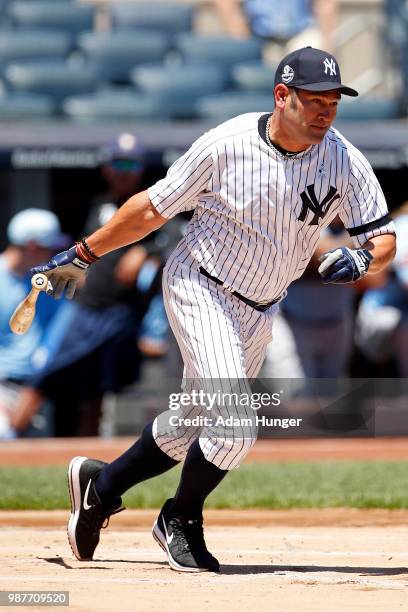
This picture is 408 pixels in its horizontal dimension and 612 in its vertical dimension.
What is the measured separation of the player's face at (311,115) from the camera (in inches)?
170

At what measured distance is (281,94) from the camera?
14.5 feet

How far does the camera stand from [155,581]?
166 inches

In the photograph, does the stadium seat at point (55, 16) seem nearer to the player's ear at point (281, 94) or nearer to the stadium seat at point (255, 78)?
the stadium seat at point (255, 78)

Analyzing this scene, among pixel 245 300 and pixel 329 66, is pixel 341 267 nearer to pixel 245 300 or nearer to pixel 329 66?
pixel 245 300

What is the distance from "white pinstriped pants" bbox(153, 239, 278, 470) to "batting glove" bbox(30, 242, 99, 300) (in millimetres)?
302

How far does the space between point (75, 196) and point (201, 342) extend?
21.5ft

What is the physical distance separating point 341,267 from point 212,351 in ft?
1.73

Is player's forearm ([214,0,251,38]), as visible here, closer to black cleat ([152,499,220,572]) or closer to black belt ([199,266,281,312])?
black belt ([199,266,281,312])

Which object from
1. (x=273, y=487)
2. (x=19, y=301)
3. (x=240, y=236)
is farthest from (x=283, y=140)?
(x=19, y=301)

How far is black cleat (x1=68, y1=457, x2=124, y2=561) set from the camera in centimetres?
471

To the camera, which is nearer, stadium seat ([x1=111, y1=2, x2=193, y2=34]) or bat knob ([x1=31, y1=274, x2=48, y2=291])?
bat knob ([x1=31, y1=274, x2=48, y2=291])

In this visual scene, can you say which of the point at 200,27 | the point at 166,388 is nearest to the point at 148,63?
A: the point at 200,27

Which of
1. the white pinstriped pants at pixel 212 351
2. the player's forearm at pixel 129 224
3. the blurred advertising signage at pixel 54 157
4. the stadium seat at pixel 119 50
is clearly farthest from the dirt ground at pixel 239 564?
the stadium seat at pixel 119 50

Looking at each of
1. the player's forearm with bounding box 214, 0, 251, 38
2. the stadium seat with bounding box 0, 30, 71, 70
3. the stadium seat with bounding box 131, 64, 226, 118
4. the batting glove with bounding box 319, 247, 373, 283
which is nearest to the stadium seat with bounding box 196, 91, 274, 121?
the stadium seat with bounding box 131, 64, 226, 118
